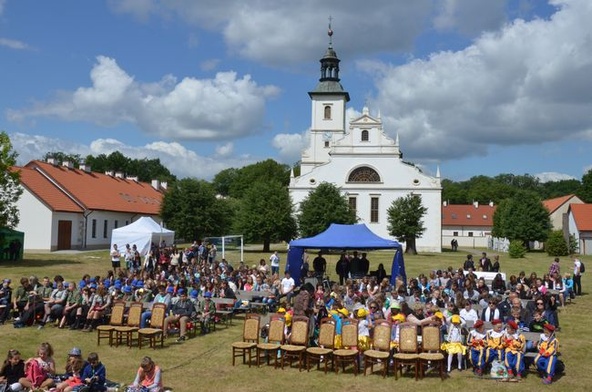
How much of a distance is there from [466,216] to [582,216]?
25.3 m

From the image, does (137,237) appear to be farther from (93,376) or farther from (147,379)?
(147,379)

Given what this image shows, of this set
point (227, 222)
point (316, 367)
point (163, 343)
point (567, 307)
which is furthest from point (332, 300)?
point (227, 222)

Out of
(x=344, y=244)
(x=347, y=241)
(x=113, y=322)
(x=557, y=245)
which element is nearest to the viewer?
(x=113, y=322)

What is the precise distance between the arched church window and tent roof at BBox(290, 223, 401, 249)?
31.6 meters

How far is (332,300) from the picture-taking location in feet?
49.3

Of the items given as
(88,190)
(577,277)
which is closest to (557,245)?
(577,277)

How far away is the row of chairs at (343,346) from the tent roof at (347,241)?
827 centimetres

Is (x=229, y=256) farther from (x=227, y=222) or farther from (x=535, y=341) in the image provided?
(x=535, y=341)

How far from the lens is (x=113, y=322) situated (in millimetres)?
14109

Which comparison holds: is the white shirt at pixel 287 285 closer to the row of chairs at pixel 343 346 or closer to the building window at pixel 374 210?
the row of chairs at pixel 343 346

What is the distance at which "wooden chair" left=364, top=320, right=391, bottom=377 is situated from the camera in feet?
37.3

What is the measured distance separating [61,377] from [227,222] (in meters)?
41.0

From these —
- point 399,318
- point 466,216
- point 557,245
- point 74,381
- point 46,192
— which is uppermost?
point 466,216

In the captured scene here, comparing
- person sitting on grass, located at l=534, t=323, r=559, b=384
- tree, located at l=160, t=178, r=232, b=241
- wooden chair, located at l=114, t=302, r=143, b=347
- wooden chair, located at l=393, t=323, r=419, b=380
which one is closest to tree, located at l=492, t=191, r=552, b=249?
tree, located at l=160, t=178, r=232, b=241
